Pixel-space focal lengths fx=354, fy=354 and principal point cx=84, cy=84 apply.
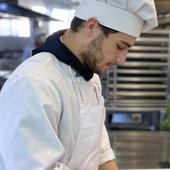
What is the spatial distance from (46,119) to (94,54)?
19 centimetres

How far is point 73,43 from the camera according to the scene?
2.66ft

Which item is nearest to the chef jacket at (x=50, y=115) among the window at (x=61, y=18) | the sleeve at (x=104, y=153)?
the sleeve at (x=104, y=153)

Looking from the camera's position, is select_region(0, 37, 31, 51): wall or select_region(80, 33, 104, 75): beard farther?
select_region(0, 37, 31, 51): wall

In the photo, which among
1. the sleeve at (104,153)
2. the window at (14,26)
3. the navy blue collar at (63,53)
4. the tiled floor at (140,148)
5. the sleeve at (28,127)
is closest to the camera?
the sleeve at (28,127)

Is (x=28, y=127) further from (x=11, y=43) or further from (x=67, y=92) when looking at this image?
(x=11, y=43)

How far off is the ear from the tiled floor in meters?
0.65

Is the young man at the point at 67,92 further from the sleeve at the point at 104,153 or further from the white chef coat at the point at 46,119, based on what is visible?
the sleeve at the point at 104,153

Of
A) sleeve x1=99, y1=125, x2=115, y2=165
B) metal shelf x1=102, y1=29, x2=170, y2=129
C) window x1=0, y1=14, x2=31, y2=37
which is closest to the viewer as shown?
sleeve x1=99, y1=125, x2=115, y2=165

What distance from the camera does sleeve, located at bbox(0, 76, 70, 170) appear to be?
0.71 meters

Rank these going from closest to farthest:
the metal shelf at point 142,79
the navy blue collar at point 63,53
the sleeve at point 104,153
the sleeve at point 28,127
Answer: the sleeve at point 28,127
the navy blue collar at point 63,53
the sleeve at point 104,153
the metal shelf at point 142,79

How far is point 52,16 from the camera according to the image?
1973 mm

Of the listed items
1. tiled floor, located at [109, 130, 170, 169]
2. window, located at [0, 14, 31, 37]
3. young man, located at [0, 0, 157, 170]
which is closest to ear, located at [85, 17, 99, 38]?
young man, located at [0, 0, 157, 170]

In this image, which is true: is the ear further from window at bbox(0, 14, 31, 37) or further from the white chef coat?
window at bbox(0, 14, 31, 37)

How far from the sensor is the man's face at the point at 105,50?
2.57 feet
